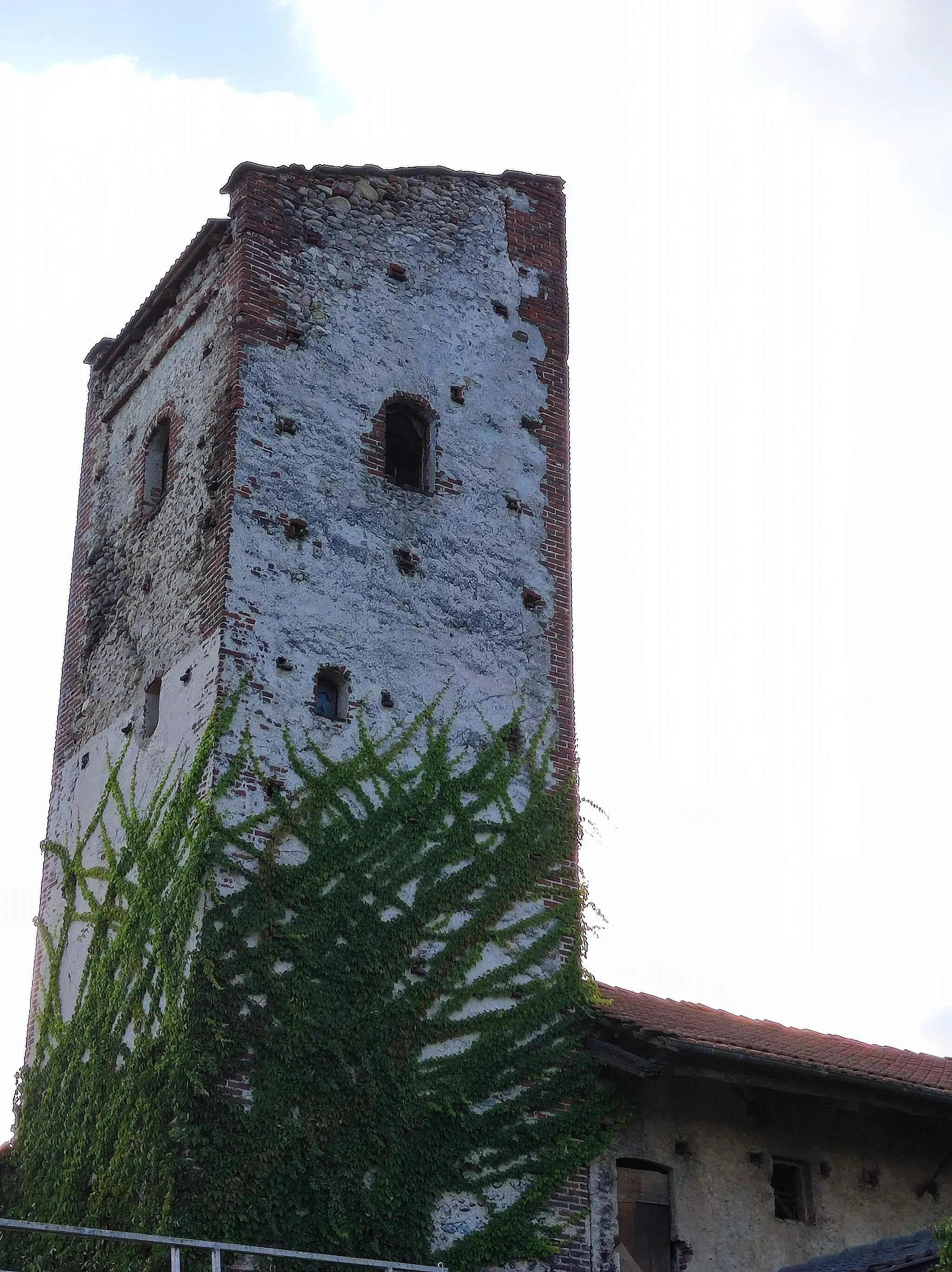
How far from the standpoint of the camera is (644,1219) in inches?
628

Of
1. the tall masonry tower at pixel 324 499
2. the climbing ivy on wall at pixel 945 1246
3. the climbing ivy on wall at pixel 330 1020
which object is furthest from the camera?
the tall masonry tower at pixel 324 499

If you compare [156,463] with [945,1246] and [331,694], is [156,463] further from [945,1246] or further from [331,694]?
[945,1246]

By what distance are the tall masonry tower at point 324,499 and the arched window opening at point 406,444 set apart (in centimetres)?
3

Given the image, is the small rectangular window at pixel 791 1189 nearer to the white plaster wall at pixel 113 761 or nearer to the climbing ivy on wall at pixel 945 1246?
the climbing ivy on wall at pixel 945 1246

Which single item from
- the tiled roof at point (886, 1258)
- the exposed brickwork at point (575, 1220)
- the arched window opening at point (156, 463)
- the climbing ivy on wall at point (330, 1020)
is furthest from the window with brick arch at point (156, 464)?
the tiled roof at point (886, 1258)

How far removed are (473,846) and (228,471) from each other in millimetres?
4187

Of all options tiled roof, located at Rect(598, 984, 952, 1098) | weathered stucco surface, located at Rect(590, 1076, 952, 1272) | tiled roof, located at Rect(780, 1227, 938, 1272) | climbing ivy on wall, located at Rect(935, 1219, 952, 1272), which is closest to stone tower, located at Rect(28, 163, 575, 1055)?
tiled roof, located at Rect(598, 984, 952, 1098)

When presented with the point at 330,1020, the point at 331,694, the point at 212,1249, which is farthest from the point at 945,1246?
the point at 331,694

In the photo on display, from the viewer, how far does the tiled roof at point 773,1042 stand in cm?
1602

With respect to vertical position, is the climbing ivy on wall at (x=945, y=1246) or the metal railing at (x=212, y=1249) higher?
the climbing ivy on wall at (x=945, y=1246)

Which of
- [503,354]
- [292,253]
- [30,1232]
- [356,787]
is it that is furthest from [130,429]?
[30,1232]

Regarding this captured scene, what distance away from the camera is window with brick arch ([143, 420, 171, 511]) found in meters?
19.1

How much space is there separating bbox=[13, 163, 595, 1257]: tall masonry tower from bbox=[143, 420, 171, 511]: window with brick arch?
3 centimetres

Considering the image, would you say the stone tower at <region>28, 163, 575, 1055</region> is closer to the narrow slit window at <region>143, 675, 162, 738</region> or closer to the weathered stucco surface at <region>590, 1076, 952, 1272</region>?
the narrow slit window at <region>143, 675, 162, 738</region>
